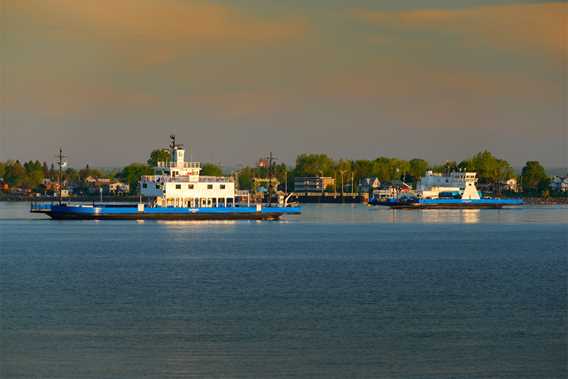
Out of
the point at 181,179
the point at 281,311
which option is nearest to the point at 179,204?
the point at 181,179

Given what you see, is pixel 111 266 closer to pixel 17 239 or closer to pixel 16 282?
pixel 16 282

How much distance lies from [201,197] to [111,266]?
61.1 meters

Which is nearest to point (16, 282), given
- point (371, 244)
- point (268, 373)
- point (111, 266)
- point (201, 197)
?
point (111, 266)

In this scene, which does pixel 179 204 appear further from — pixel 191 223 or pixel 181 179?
pixel 191 223

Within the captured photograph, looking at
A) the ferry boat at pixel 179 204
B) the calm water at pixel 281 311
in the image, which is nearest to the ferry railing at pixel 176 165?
the ferry boat at pixel 179 204

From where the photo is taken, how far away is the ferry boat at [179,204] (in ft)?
394

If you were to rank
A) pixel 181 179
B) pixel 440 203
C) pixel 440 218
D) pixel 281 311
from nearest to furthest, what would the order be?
pixel 281 311, pixel 181 179, pixel 440 218, pixel 440 203

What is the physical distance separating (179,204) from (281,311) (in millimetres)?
82334

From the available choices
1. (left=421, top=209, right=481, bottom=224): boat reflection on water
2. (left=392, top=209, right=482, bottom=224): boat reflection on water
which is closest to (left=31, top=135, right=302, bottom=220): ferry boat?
(left=392, top=209, right=482, bottom=224): boat reflection on water

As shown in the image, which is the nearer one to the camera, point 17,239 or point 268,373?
point 268,373

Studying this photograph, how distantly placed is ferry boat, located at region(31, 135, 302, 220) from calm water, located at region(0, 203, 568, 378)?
3899 cm

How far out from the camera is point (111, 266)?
204 ft

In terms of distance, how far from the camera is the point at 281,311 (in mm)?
41469

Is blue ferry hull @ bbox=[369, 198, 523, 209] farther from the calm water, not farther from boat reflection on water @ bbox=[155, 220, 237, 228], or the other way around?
the calm water
